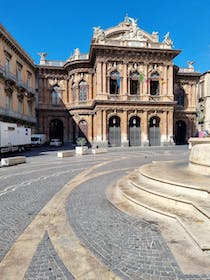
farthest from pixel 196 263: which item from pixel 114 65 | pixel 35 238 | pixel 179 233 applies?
pixel 114 65

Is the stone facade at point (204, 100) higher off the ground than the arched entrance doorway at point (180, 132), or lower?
higher

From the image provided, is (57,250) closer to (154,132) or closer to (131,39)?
(154,132)

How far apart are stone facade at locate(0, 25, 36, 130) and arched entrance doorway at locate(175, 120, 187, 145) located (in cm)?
2763

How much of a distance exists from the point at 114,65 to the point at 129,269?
1173 inches

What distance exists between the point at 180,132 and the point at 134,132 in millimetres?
13880

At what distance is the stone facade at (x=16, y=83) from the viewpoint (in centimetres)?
2491

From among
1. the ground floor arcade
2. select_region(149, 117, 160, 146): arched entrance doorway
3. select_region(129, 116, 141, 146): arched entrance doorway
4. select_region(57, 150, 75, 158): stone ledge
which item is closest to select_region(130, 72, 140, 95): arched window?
the ground floor arcade

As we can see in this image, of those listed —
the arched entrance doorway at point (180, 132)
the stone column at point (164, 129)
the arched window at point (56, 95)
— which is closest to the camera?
the stone column at point (164, 129)

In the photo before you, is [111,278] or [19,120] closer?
[111,278]

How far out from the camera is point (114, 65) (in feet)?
97.0

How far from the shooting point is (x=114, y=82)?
101ft

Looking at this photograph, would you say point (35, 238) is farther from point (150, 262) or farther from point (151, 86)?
point (151, 86)

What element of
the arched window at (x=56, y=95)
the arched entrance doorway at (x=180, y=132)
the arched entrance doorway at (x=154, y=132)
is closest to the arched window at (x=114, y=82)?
the arched entrance doorway at (x=154, y=132)

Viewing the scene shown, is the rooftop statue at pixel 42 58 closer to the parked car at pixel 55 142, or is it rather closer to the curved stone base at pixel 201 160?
the parked car at pixel 55 142
